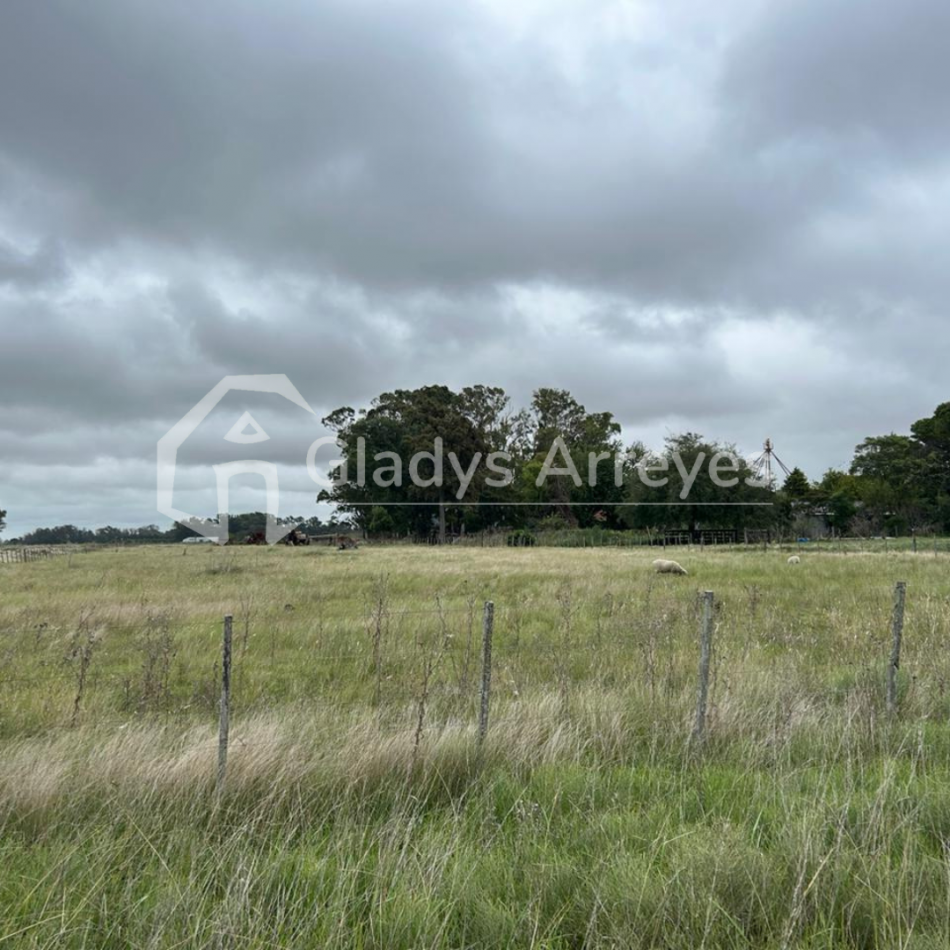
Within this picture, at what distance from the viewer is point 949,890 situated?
2807 mm

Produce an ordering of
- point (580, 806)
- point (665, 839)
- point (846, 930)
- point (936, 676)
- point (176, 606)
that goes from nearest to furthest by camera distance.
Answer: point (846, 930) → point (665, 839) → point (580, 806) → point (936, 676) → point (176, 606)

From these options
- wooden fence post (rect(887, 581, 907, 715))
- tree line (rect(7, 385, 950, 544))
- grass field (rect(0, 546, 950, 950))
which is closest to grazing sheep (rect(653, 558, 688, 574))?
grass field (rect(0, 546, 950, 950))

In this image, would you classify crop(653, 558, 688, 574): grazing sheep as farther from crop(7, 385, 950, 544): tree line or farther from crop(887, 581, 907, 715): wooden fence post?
crop(7, 385, 950, 544): tree line

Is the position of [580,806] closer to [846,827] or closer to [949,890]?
[846,827]

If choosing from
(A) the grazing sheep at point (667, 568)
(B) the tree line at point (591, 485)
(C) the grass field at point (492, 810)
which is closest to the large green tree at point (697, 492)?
(B) the tree line at point (591, 485)

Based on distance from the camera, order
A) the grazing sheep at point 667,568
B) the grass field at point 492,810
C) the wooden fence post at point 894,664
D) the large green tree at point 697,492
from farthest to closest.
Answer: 1. the large green tree at point 697,492
2. the grazing sheep at point 667,568
3. the wooden fence post at point 894,664
4. the grass field at point 492,810

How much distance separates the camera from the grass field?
9.05 ft

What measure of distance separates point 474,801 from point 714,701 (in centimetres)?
279

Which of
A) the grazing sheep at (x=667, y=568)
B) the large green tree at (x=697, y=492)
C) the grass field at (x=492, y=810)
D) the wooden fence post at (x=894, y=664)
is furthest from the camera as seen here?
the large green tree at (x=697, y=492)

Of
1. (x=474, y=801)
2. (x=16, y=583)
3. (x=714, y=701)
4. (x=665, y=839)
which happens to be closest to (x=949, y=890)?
(x=665, y=839)

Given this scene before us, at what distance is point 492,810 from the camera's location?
3809mm

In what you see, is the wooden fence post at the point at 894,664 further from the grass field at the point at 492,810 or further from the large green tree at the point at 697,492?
the large green tree at the point at 697,492

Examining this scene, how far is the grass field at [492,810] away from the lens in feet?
9.05

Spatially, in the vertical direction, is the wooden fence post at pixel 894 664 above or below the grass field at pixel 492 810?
above
